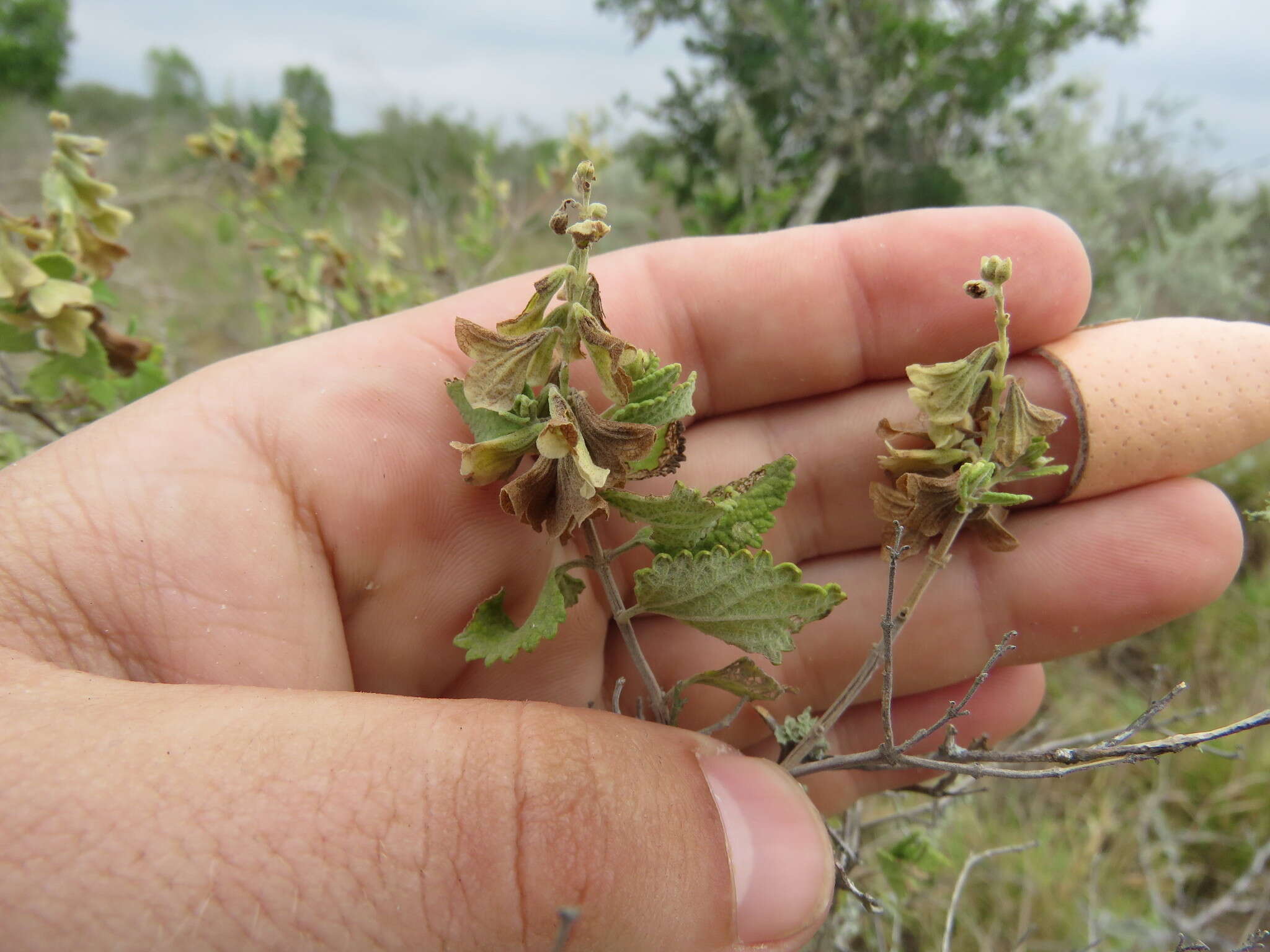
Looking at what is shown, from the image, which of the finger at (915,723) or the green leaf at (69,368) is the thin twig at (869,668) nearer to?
the finger at (915,723)

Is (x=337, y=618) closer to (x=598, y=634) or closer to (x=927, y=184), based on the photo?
(x=598, y=634)

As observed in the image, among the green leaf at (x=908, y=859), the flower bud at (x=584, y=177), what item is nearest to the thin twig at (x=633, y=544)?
the flower bud at (x=584, y=177)

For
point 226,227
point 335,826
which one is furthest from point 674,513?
point 226,227

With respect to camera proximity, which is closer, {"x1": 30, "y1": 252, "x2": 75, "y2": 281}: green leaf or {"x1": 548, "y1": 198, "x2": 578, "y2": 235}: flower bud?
{"x1": 548, "y1": 198, "x2": 578, "y2": 235}: flower bud

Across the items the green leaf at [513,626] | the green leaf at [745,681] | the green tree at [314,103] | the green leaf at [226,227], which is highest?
the green tree at [314,103]

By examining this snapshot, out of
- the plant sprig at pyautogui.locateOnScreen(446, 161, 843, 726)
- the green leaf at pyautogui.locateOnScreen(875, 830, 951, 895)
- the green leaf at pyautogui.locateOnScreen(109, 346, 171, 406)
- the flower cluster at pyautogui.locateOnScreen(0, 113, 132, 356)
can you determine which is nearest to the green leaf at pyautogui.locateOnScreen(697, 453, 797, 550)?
the plant sprig at pyautogui.locateOnScreen(446, 161, 843, 726)

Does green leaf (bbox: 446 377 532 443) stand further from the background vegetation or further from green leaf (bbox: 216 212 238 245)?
green leaf (bbox: 216 212 238 245)
